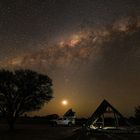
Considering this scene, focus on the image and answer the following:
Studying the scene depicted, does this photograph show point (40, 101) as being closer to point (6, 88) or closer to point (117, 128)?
point (6, 88)

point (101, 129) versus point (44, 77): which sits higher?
point (44, 77)

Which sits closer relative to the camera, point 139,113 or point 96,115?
point 96,115

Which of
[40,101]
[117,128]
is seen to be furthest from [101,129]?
[40,101]

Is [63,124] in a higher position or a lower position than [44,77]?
lower

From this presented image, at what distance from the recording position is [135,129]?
33875 mm

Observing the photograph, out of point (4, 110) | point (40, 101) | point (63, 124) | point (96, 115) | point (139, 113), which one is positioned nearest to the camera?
point (96, 115)

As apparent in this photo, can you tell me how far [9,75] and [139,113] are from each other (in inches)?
2514

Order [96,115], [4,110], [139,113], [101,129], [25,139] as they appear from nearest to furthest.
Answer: [25,139] → [96,115] → [101,129] → [4,110] → [139,113]

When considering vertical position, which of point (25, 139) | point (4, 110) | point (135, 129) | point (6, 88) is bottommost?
point (25, 139)

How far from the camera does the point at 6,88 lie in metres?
42.8

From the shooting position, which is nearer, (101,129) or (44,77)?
(101,129)

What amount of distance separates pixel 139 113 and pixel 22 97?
63.6m

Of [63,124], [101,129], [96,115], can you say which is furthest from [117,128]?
[63,124]

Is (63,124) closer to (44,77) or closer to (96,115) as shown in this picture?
(44,77)
